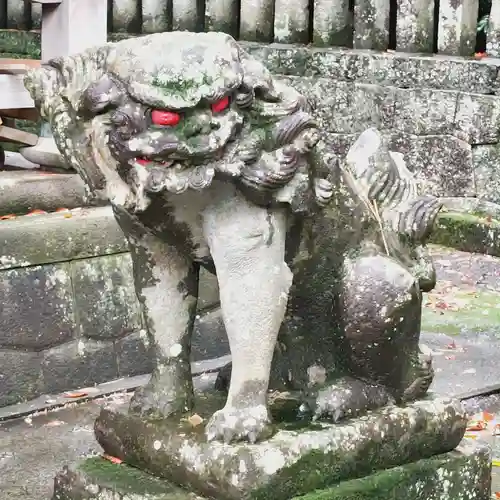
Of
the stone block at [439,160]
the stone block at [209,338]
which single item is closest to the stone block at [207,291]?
the stone block at [209,338]

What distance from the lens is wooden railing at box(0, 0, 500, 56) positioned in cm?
636

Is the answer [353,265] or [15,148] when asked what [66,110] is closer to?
[353,265]

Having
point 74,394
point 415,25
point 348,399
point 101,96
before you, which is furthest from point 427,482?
point 415,25

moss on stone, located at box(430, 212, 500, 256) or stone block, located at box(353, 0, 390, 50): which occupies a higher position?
stone block, located at box(353, 0, 390, 50)

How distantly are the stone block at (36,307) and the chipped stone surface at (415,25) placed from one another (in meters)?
3.10

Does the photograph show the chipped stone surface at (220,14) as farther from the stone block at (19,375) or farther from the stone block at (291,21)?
the stone block at (19,375)

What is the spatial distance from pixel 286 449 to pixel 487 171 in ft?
14.0

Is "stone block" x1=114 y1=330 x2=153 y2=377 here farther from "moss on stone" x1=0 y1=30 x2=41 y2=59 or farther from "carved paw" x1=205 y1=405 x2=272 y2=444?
"moss on stone" x1=0 y1=30 x2=41 y2=59

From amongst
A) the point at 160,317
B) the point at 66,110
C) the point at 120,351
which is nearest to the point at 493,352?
the point at 120,351

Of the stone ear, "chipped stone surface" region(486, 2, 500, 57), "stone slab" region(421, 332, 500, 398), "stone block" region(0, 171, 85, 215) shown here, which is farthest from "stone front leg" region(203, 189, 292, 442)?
"chipped stone surface" region(486, 2, 500, 57)

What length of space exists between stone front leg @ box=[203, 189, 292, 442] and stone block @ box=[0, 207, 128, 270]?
66.2 inches

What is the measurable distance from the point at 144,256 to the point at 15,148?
3884 mm

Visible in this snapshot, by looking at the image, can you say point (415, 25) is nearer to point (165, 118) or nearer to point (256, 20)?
point (256, 20)

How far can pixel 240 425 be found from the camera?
2.54 metres
